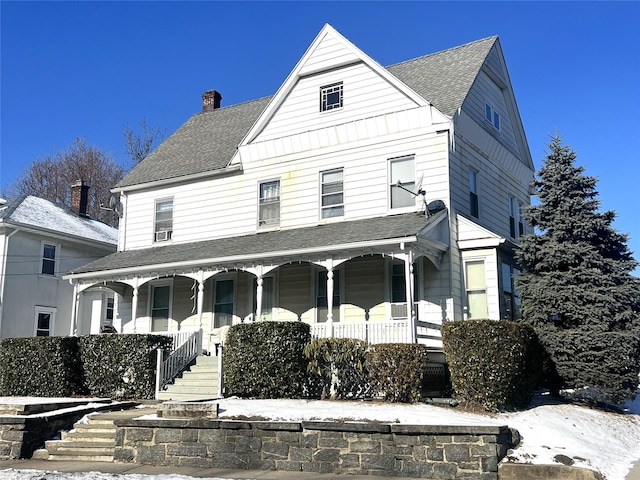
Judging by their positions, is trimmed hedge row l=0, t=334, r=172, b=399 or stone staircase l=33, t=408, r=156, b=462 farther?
trimmed hedge row l=0, t=334, r=172, b=399

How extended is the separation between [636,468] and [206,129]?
59.7 feet

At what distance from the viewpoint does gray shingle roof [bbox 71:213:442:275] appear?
49.0ft

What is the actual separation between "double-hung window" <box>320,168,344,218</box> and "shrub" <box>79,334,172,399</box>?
19.0 ft

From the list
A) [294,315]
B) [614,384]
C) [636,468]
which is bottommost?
[636,468]

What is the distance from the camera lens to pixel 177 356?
1555 centimetres

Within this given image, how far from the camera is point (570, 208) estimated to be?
1439cm

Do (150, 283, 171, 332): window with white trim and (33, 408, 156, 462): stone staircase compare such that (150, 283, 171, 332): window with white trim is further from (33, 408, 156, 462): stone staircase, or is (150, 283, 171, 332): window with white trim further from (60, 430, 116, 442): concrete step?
(60, 430, 116, 442): concrete step

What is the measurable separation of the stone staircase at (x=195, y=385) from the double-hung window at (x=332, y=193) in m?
5.25

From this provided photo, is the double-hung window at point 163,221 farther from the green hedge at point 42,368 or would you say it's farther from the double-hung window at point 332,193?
the green hedge at point 42,368

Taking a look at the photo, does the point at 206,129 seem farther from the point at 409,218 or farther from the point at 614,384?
the point at 614,384

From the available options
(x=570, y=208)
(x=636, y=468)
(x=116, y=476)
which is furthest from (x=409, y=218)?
(x=116, y=476)

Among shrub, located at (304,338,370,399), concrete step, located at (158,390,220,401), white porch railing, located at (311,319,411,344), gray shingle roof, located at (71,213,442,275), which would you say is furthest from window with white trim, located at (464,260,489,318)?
concrete step, located at (158,390,220,401)

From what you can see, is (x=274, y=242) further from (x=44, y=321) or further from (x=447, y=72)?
(x=44, y=321)

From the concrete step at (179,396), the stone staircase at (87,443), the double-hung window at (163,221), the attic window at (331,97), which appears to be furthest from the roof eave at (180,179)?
the stone staircase at (87,443)
